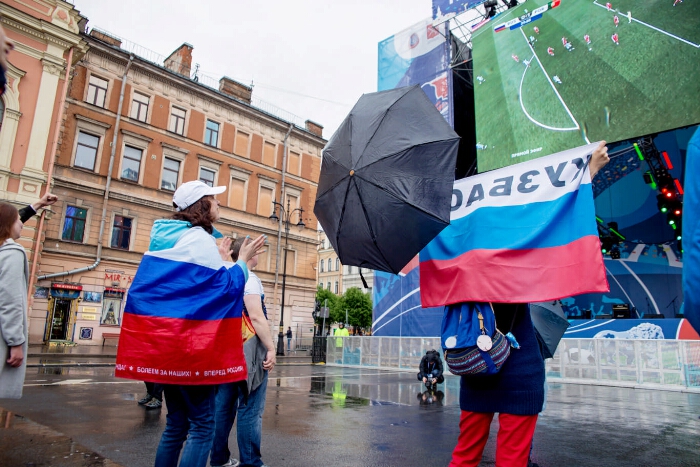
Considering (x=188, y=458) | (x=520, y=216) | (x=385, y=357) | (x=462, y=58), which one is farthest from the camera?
(x=462, y=58)

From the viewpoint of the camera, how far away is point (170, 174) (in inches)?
1109

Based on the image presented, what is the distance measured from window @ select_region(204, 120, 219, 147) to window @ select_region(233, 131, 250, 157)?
1433mm

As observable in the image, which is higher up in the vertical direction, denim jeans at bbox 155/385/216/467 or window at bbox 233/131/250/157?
Result: window at bbox 233/131/250/157

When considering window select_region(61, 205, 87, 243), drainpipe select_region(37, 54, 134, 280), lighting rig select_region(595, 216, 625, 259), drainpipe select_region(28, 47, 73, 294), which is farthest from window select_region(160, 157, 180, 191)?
lighting rig select_region(595, 216, 625, 259)

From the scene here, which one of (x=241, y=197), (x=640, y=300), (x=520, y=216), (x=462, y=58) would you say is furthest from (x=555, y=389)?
(x=241, y=197)

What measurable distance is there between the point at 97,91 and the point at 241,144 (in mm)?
9083

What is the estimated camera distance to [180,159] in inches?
1125

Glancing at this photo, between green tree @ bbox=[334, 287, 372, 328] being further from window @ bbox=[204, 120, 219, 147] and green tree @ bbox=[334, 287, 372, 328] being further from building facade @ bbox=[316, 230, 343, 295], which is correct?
window @ bbox=[204, 120, 219, 147]

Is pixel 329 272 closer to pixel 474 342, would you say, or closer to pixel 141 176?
pixel 141 176

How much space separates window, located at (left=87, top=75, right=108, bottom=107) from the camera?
25172 mm

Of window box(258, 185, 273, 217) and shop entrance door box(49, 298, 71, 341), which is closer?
shop entrance door box(49, 298, 71, 341)

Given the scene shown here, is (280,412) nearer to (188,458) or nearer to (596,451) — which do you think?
(596,451)

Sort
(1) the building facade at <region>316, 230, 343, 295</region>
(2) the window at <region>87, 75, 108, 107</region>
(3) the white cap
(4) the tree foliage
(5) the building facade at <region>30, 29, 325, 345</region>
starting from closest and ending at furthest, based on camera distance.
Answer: (3) the white cap < (5) the building facade at <region>30, 29, 325, 345</region> < (2) the window at <region>87, 75, 108, 107</region> < (4) the tree foliage < (1) the building facade at <region>316, 230, 343, 295</region>

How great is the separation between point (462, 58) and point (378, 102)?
1961cm
